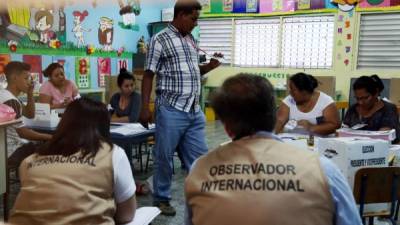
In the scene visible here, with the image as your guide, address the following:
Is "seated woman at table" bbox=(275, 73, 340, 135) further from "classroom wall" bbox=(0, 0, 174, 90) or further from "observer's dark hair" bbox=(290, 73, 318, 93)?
"classroom wall" bbox=(0, 0, 174, 90)

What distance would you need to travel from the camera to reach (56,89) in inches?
136

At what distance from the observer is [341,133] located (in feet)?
6.94

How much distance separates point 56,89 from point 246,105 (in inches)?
115

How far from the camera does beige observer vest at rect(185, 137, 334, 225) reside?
80 cm

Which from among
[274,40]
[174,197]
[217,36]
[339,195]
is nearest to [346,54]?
[274,40]

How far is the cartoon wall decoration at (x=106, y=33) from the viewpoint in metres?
4.74

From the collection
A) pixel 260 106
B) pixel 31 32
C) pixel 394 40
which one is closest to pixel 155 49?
pixel 260 106

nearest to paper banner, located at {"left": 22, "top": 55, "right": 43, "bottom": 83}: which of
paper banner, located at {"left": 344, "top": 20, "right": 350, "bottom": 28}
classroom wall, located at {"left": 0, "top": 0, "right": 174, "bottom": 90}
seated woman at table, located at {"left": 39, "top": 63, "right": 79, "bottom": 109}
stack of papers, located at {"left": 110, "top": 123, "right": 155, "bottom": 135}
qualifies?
classroom wall, located at {"left": 0, "top": 0, "right": 174, "bottom": 90}

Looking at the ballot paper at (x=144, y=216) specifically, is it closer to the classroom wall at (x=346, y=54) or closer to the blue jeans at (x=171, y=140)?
the blue jeans at (x=171, y=140)

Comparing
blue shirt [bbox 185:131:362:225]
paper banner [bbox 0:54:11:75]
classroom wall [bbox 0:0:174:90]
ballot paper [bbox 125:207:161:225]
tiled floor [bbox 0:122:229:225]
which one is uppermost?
classroom wall [bbox 0:0:174:90]

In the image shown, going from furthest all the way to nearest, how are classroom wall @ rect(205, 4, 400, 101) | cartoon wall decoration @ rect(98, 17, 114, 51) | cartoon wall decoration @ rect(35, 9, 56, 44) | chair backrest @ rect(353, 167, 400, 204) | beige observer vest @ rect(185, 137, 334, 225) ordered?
classroom wall @ rect(205, 4, 400, 101)
cartoon wall decoration @ rect(98, 17, 114, 51)
cartoon wall decoration @ rect(35, 9, 56, 44)
chair backrest @ rect(353, 167, 400, 204)
beige observer vest @ rect(185, 137, 334, 225)

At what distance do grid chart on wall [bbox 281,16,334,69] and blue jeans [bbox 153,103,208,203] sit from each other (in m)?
3.84

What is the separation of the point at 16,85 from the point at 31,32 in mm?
1156

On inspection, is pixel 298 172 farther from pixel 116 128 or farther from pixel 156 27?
pixel 156 27
